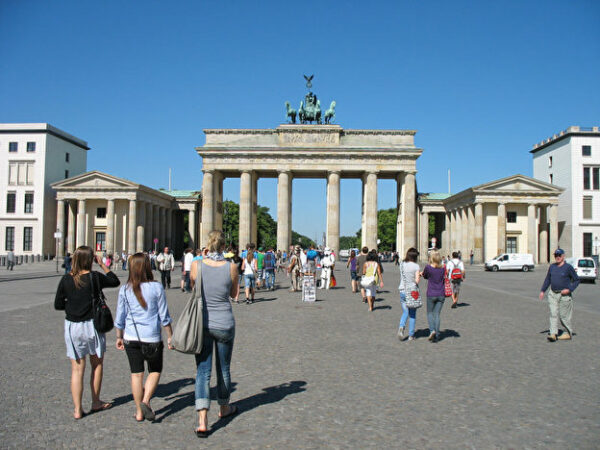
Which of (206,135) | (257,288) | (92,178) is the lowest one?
(257,288)

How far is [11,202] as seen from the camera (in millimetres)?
61562

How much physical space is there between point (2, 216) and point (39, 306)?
171 feet

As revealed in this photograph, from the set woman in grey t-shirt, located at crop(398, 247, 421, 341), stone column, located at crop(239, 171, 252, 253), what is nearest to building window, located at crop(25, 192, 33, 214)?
stone column, located at crop(239, 171, 252, 253)

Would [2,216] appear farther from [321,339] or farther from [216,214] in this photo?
[321,339]

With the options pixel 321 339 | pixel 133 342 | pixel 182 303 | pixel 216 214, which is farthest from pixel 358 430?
pixel 216 214

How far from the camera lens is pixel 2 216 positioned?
61.3m

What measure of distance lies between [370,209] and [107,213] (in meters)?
29.9

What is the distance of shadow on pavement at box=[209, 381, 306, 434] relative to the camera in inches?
230

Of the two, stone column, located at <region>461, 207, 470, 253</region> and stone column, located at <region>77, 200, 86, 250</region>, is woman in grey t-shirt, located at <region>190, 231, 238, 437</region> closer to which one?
stone column, located at <region>461, 207, 470, 253</region>

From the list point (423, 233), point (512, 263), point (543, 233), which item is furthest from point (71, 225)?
→ point (543, 233)

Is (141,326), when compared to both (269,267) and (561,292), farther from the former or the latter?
(269,267)

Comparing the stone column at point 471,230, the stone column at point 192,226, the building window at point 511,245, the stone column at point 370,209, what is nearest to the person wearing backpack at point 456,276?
the stone column at point 370,209

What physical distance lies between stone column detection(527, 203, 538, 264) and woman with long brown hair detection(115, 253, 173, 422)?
59276mm

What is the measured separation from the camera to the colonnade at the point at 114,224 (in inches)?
2344
